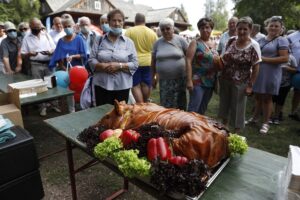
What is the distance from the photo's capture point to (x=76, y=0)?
29.3 meters

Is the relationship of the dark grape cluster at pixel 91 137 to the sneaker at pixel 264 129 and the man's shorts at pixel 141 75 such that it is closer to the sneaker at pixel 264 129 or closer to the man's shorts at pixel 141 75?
the man's shorts at pixel 141 75

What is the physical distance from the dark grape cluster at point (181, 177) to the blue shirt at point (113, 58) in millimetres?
2043

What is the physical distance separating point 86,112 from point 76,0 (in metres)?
30.2

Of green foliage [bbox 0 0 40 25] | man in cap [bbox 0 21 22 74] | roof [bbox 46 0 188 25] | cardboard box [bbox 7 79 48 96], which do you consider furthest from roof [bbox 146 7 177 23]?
cardboard box [bbox 7 79 48 96]

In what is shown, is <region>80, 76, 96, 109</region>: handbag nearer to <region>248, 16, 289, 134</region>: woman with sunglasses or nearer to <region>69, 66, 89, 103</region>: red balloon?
<region>69, 66, 89, 103</region>: red balloon

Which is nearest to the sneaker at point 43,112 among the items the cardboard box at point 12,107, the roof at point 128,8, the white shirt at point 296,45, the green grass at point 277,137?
the cardboard box at point 12,107

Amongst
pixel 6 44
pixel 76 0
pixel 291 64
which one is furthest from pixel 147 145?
pixel 76 0

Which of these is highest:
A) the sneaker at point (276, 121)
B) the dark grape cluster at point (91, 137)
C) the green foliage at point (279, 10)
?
the green foliage at point (279, 10)

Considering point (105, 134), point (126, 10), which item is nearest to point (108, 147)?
point (105, 134)

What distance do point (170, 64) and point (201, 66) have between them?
1.55ft

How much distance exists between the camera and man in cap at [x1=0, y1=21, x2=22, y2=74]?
5389 mm

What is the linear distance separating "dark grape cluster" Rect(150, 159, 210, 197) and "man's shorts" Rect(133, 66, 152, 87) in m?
3.72

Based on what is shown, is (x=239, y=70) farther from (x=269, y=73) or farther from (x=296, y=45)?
(x=296, y=45)

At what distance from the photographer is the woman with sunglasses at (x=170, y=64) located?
3652 mm
